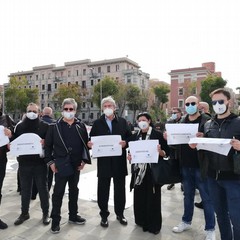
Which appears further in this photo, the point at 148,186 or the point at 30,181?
the point at 30,181

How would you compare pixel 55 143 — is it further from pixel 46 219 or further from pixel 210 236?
pixel 210 236

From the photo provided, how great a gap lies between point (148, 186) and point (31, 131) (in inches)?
91.6

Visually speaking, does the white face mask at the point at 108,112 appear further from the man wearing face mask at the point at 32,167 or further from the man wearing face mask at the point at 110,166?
the man wearing face mask at the point at 32,167

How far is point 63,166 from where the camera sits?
426 centimetres

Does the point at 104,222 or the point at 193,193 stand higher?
the point at 193,193

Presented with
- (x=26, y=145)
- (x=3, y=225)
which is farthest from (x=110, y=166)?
(x=3, y=225)

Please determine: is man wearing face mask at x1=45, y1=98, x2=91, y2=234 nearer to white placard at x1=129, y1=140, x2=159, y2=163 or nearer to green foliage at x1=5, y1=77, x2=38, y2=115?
white placard at x1=129, y1=140, x2=159, y2=163

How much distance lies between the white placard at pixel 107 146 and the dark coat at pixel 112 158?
0.63 feet

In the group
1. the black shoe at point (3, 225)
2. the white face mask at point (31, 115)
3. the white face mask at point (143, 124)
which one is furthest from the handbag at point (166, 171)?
the black shoe at point (3, 225)

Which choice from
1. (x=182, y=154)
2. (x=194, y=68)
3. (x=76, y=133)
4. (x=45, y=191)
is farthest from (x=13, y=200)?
(x=194, y=68)

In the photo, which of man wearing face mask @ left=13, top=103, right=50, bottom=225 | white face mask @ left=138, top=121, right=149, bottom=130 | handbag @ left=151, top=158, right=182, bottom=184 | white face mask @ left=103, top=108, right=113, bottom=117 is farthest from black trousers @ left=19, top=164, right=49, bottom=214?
handbag @ left=151, top=158, right=182, bottom=184

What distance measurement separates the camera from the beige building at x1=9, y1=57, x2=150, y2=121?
57.6 meters

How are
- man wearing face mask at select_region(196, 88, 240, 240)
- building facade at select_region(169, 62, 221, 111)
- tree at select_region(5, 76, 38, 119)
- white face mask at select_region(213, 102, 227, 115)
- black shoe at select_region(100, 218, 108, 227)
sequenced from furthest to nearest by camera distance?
building facade at select_region(169, 62, 221, 111) → tree at select_region(5, 76, 38, 119) → black shoe at select_region(100, 218, 108, 227) → white face mask at select_region(213, 102, 227, 115) → man wearing face mask at select_region(196, 88, 240, 240)

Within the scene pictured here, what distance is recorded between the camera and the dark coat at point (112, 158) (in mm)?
4520
